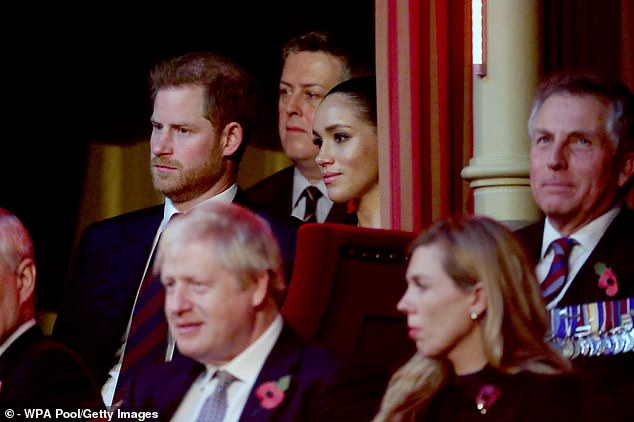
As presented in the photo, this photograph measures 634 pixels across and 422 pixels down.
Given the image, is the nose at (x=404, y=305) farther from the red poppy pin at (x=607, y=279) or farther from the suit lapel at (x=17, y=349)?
the suit lapel at (x=17, y=349)

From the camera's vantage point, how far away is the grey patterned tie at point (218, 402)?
2.87 meters

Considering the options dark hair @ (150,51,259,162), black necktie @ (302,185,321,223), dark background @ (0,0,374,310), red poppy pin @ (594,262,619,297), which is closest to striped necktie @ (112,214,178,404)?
dark hair @ (150,51,259,162)

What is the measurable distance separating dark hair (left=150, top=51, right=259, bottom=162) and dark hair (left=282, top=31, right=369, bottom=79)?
283mm

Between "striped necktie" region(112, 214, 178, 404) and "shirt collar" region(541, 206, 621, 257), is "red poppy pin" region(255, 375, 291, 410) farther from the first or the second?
"striped necktie" region(112, 214, 178, 404)

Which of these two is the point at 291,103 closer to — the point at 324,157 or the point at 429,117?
the point at 324,157

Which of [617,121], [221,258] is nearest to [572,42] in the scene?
[617,121]

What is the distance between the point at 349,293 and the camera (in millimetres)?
2959

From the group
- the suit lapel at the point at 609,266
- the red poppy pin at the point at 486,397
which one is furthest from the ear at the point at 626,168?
the red poppy pin at the point at 486,397

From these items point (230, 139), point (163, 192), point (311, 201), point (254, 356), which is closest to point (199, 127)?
point (230, 139)

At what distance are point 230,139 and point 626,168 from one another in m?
1.29

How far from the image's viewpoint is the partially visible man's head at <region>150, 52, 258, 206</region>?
3891mm

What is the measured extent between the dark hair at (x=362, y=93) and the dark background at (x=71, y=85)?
51 centimetres

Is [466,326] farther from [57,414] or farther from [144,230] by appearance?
[144,230]

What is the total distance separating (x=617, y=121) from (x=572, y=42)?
0.66 meters
